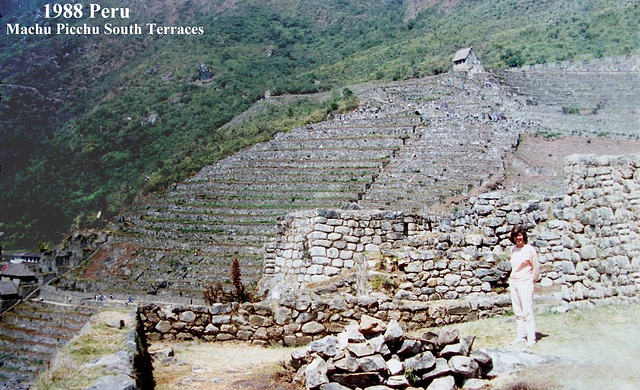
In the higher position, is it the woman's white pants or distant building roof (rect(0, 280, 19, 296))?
the woman's white pants

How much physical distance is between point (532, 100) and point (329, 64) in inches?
1812

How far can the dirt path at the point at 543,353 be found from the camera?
488 centimetres

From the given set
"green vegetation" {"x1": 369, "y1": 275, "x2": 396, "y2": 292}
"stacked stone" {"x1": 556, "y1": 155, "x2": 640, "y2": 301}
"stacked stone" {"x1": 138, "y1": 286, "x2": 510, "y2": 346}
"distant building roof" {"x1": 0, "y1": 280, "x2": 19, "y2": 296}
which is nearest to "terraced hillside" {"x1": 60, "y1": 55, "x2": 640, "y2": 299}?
"distant building roof" {"x1": 0, "y1": 280, "x2": 19, "y2": 296}

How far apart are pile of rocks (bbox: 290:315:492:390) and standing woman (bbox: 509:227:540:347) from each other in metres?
0.90

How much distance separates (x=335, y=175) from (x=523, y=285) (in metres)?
33.7

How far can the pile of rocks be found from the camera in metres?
4.88

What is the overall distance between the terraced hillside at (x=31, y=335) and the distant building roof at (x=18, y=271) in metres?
6.86

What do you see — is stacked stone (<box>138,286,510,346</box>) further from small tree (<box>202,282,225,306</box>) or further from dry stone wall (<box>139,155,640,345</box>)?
small tree (<box>202,282,225,306</box>)

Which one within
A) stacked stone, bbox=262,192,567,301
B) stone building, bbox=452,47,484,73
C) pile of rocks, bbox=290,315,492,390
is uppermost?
stone building, bbox=452,47,484,73

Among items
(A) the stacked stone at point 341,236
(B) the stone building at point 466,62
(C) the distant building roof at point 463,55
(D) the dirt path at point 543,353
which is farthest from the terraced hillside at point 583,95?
(D) the dirt path at point 543,353

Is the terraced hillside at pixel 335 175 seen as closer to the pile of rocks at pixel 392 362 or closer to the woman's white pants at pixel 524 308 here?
the woman's white pants at pixel 524 308

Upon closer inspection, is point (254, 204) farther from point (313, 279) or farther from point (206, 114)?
point (206, 114)

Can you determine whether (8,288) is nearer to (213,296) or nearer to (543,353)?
(213,296)

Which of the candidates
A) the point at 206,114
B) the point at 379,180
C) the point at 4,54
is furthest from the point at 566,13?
the point at 4,54
